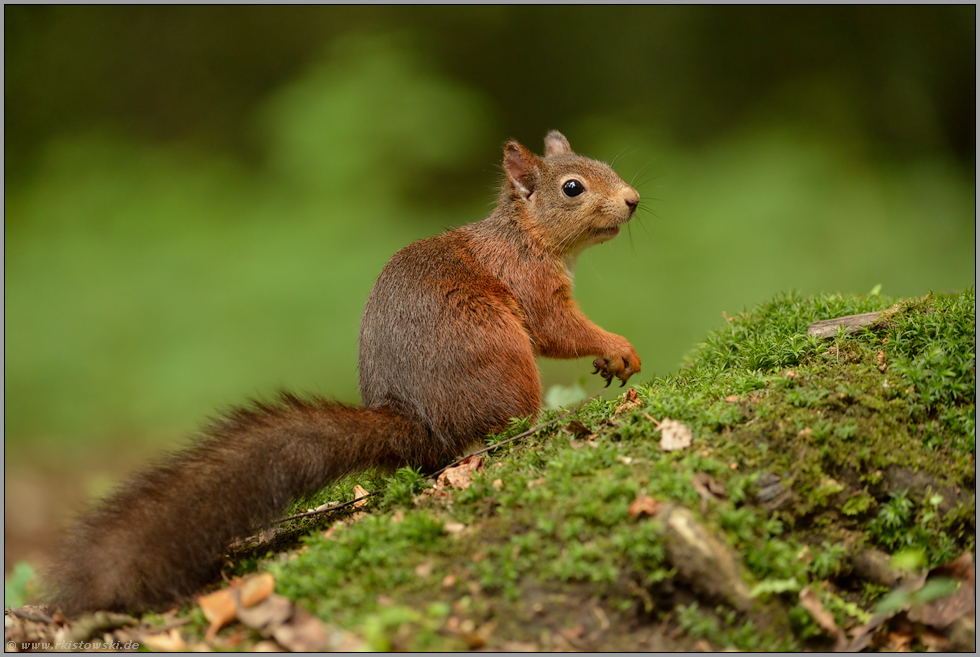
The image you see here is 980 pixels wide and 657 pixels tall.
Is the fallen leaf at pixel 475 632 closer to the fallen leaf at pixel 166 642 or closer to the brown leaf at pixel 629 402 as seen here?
the fallen leaf at pixel 166 642

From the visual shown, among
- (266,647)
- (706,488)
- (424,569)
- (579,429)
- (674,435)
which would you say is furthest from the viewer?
(579,429)

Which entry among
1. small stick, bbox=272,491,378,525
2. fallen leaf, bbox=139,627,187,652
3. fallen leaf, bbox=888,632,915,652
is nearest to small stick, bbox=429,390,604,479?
small stick, bbox=272,491,378,525

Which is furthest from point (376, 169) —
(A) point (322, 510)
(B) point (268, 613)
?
(B) point (268, 613)

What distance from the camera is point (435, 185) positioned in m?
7.79

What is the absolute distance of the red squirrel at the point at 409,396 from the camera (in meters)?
2.56

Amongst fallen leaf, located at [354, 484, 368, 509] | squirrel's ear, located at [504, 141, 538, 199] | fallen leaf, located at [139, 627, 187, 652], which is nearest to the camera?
fallen leaf, located at [139, 627, 187, 652]

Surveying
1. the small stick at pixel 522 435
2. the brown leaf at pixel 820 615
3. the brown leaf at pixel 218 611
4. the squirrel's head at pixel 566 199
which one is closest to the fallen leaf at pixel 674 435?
the small stick at pixel 522 435

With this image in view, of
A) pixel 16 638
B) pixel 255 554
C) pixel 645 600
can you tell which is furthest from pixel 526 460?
pixel 16 638

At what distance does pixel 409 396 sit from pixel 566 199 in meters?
1.65

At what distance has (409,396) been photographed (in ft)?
11.0

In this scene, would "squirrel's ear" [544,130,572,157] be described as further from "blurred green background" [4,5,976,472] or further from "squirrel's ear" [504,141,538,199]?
"blurred green background" [4,5,976,472]

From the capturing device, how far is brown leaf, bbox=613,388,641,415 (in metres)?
3.07

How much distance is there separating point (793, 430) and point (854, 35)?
6.65 m

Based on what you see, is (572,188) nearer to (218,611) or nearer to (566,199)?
(566,199)
